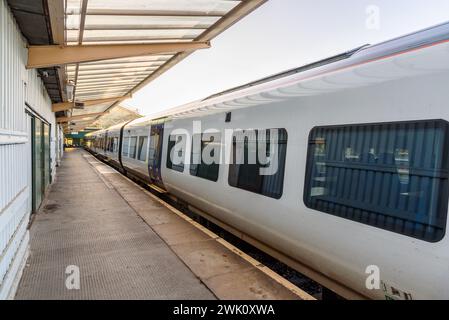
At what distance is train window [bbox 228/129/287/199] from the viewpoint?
365 centimetres

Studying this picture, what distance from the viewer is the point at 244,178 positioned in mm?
4352

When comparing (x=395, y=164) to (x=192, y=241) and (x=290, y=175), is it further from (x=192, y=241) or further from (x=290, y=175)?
(x=192, y=241)

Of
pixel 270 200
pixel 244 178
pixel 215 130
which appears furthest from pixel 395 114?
pixel 215 130

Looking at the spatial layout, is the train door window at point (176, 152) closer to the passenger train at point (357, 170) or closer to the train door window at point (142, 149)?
the passenger train at point (357, 170)

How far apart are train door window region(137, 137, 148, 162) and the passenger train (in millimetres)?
5580

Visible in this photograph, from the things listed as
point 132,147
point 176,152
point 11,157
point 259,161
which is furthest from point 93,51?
point 132,147

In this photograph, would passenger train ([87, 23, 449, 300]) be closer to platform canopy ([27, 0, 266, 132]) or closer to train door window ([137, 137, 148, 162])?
platform canopy ([27, 0, 266, 132])

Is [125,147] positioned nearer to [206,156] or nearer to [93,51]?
[93,51]

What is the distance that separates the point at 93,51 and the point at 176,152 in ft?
8.62

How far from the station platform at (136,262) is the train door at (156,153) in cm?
183

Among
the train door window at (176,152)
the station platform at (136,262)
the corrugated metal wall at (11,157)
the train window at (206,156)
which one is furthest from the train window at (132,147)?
the corrugated metal wall at (11,157)

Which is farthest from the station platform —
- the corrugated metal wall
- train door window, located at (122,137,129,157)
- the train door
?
train door window, located at (122,137,129,157)

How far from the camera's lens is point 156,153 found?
27.5 ft

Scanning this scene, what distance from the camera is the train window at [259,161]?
365 cm
